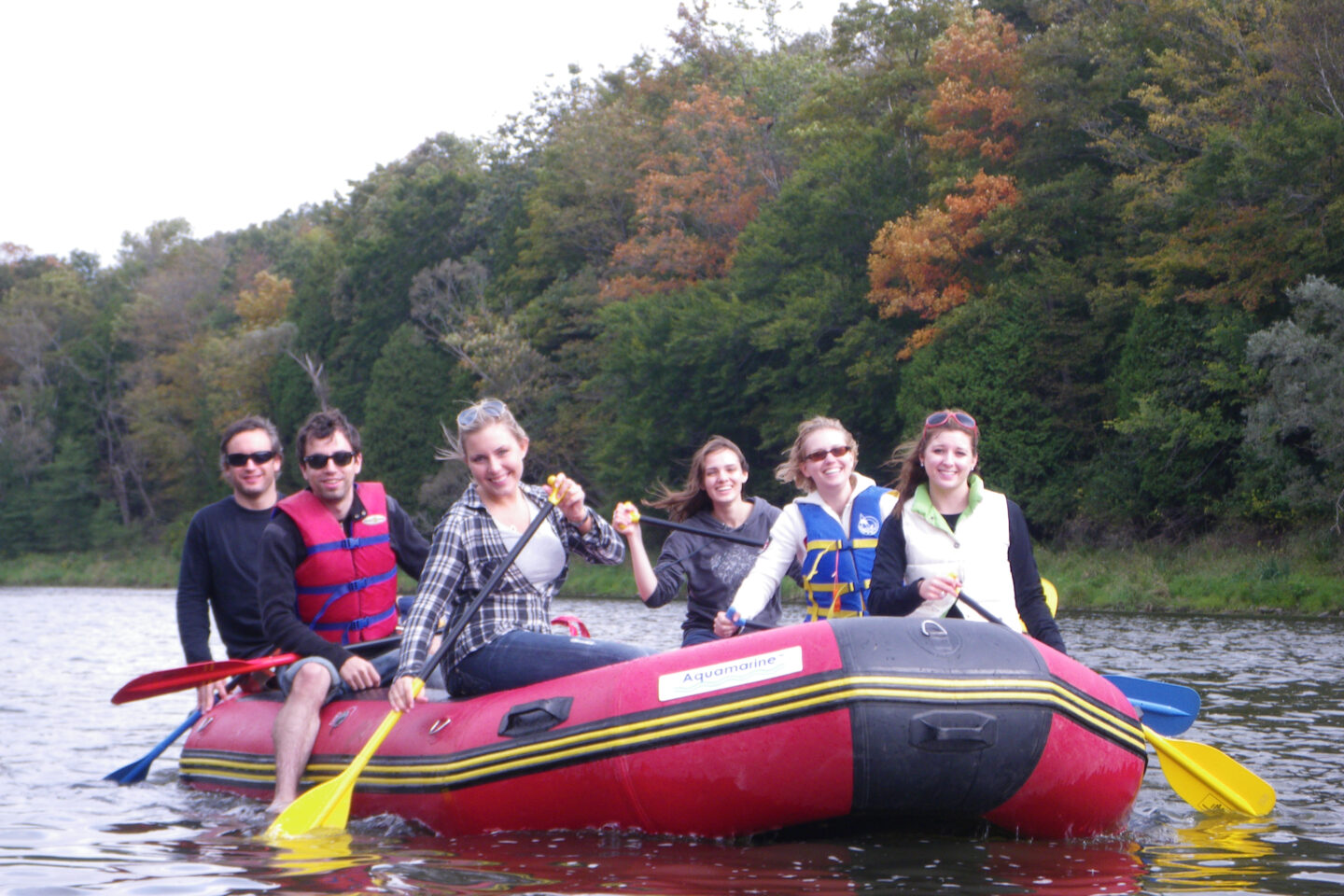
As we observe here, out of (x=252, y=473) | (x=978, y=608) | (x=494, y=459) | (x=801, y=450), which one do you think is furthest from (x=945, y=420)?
(x=252, y=473)

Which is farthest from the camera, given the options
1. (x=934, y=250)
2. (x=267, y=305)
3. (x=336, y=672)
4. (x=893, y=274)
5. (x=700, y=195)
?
(x=267, y=305)

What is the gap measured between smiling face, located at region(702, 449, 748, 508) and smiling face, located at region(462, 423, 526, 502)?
3.86 ft

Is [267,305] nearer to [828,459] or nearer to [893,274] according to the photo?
[893,274]

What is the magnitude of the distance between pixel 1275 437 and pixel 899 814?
48.1ft

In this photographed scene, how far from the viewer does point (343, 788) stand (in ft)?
15.5

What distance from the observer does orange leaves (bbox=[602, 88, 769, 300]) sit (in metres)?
29.7

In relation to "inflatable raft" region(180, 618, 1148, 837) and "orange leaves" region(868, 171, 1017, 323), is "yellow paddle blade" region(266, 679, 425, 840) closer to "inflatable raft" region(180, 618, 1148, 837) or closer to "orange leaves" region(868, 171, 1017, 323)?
"inflatable raft" region(180, 618, 1148, 837)

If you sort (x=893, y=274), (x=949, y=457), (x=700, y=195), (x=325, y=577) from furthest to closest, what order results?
(x=700, y=195)
(x=893, y=274)
(x=325, y=577)
(x=949, y=457)

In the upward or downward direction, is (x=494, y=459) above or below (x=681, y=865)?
above

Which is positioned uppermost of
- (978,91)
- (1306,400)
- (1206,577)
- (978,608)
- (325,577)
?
(978,91)

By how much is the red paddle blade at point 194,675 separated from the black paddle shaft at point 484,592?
868mm

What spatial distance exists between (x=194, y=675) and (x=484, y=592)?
→ 165 centimetres

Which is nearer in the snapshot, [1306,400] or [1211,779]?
[1211,779]

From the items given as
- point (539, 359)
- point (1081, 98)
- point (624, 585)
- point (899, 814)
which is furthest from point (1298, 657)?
point (539, 359)
